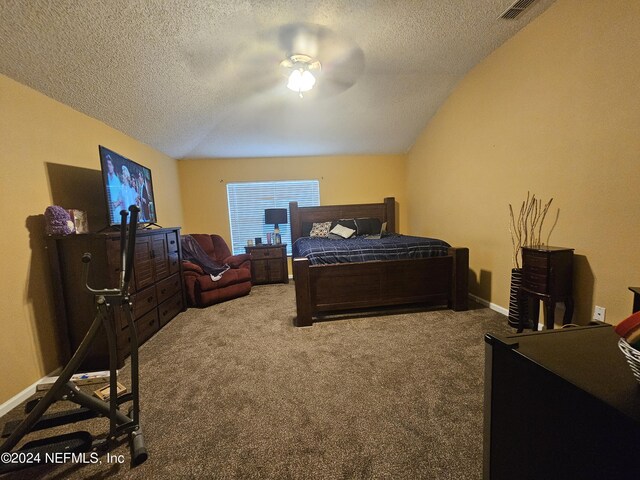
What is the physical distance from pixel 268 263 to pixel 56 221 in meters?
2.81

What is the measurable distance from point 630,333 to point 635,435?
0.21 metres

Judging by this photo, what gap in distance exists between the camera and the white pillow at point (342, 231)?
167 inches

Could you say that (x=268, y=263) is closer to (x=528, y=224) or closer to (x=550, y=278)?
(x=528, y=224)

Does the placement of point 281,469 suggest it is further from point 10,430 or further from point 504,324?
point 504,324

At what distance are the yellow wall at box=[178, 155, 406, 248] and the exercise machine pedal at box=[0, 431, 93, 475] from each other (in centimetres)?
369

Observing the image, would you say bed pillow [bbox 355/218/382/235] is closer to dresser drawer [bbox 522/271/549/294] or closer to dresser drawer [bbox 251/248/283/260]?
dresser drawer [bbox 251/248/283/260]

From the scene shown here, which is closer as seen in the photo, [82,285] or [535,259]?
[82,285]

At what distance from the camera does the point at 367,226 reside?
4.50 m

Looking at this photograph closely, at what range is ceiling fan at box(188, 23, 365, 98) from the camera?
2291 millimetres

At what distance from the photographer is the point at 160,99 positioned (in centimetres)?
270

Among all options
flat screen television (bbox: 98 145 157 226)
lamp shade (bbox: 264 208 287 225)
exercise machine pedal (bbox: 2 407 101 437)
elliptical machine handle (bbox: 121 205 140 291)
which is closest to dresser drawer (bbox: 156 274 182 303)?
flat screen television (bbox: 98 145 157 226)

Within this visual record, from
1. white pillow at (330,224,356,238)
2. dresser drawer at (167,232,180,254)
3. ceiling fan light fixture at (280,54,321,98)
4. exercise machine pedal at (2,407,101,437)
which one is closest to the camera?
exercise machine pedal at (2,407,101,437)

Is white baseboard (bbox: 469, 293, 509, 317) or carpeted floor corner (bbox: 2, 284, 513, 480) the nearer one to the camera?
carpeted floor corner (bbox: 2, 284, 513, 480)

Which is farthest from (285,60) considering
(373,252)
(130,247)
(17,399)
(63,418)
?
(17,399)
